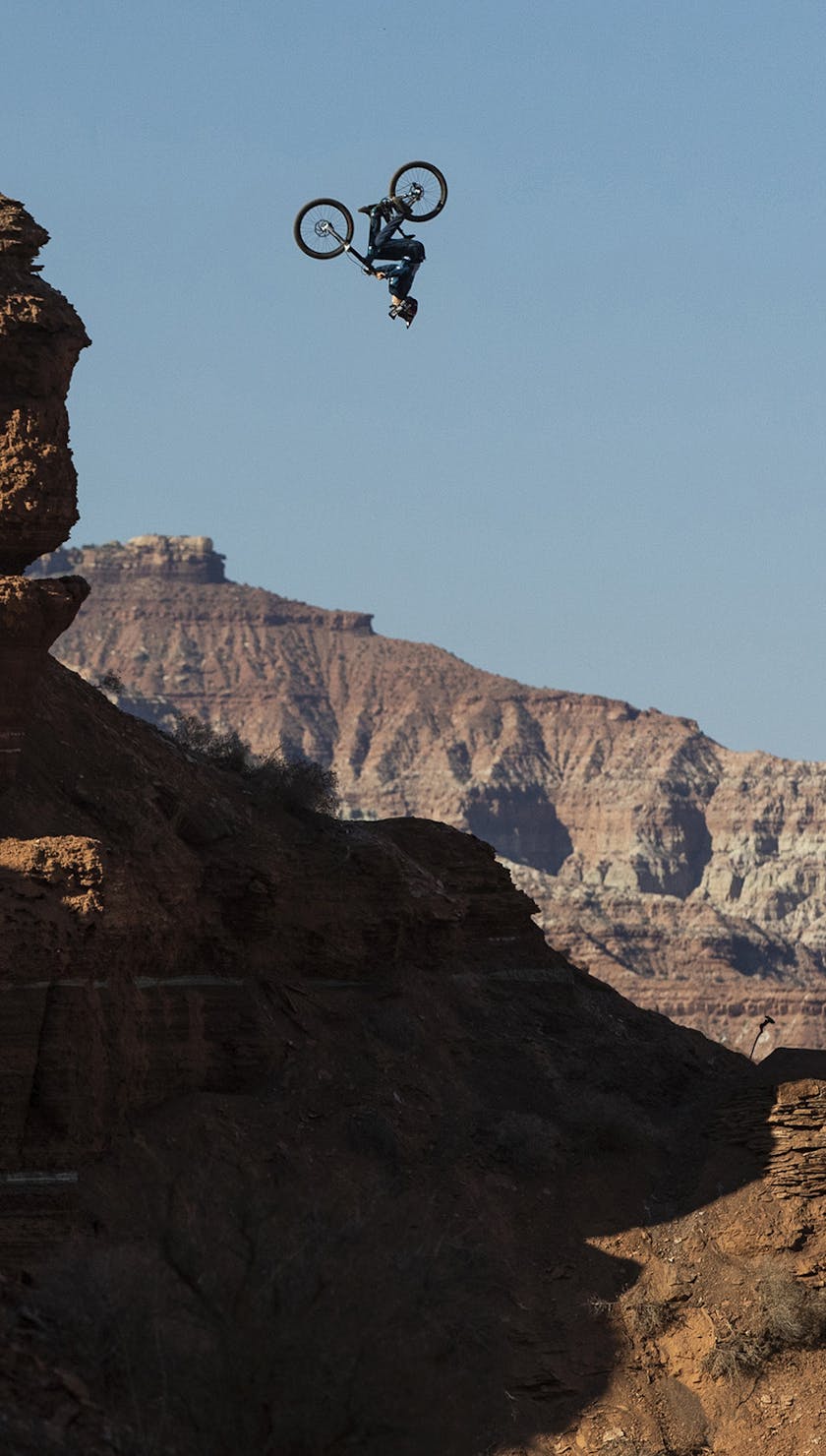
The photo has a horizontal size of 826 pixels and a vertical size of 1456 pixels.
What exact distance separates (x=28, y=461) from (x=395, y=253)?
685 cm

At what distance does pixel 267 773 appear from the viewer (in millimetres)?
42719

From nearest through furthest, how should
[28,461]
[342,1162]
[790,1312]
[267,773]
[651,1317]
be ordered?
1. [28,461]
2. [651,1317]
3. [790,1312]
4. [342,1162]
5. [267,773]

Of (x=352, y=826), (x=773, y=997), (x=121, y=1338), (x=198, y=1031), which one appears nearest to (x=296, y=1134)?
(x=198, y=1031)

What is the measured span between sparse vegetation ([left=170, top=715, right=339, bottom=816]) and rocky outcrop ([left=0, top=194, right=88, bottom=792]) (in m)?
8.68

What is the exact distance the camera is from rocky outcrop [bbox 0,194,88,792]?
32.3 metres

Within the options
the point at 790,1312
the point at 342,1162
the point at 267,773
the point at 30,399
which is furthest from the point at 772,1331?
the point at 30,399

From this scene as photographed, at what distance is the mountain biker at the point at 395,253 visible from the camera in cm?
3628

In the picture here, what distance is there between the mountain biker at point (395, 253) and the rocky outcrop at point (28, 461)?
198 inches

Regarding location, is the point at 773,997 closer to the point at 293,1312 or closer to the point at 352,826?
the point at 352,826

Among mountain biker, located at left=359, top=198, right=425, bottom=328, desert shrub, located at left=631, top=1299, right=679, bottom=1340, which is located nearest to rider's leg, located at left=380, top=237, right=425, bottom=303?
mountain biker, located at left=359, top=198, right=425, bottom=328

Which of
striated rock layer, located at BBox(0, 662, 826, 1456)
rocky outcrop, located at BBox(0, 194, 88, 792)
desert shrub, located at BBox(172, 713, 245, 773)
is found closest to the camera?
striated rock layer, located at BBox(0, 662, 826, 1456)

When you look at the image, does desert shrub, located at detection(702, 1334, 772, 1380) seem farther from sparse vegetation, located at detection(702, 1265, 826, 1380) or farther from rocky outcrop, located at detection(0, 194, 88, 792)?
rocky outcrop, located at detection(0, 194, 88, 792)

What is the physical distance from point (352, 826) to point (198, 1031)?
819 centimetres

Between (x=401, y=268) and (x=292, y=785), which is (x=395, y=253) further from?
(x=292, y=785)
